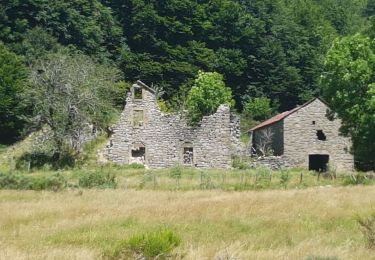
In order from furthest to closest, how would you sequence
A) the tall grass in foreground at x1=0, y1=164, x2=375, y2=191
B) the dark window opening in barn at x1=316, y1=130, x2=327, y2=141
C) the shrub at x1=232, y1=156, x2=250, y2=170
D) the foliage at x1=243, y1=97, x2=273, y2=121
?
the foliage at x1=243, y1=97, x2=273, y2=121, the dark window opening in barn at x1=316, y1=130, x2=327, y2=141, the shrub at x1=232, y1=156, x2=250, y2=170, the tall grass in foreground at x1=0, y1=164, x2=375, y2=191

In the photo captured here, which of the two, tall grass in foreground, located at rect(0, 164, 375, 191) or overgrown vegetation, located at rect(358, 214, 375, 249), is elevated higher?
tall grass in foreground, located at rect(0, 164, 375, 191)

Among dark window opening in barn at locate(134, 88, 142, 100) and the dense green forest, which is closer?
dark window opening in barn at locate(134, 88, 142, 100)

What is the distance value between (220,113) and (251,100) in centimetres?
2144

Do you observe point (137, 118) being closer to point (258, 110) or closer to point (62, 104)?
point (62, 104)

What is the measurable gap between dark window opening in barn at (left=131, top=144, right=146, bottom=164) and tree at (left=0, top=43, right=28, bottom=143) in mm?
9054

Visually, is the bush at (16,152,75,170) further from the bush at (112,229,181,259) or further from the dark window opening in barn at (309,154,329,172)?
the bush at (112,229,181,259)

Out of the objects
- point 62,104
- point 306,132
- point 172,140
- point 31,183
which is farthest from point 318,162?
point 31,183

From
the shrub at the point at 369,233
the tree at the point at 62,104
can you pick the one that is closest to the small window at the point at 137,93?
the tree at the point at 62,104

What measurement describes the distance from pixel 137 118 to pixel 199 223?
2631 centimetres

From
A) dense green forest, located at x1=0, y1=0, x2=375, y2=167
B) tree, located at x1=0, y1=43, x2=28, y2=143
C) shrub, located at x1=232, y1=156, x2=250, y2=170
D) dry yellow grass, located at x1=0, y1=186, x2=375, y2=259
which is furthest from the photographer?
dense green forest, located at x1=0, y1=0, x2=375, y2=167

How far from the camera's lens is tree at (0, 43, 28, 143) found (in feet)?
140

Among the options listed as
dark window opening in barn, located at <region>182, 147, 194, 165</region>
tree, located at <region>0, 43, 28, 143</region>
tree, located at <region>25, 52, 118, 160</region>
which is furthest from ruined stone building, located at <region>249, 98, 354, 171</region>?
tree, located at <region>0, 43, 28, 143</region>

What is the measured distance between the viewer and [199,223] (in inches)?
519

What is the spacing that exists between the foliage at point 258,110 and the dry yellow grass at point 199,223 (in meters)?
36.0
